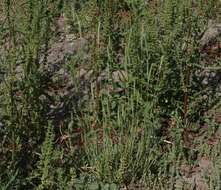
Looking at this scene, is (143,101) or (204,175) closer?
(204,175)

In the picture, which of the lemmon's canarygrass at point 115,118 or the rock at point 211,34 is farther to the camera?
the rock at point 211,34

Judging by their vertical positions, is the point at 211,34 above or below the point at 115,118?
above

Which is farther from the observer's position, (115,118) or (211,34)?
(211,34)

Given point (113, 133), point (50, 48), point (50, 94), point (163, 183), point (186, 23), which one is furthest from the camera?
point (50, 48)

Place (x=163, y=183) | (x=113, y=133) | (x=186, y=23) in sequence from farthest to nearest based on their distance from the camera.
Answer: (x=186, y=23) < (x=113, y=133) < (x=163, y=183)

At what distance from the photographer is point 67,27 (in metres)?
5.89

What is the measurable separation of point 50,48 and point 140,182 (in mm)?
2132

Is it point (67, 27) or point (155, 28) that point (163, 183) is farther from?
point (67, 27)

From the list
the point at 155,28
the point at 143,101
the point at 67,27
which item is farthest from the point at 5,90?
the point at 67,27

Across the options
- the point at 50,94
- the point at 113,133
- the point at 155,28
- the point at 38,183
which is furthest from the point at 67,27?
the point at 38,183

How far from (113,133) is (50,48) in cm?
169

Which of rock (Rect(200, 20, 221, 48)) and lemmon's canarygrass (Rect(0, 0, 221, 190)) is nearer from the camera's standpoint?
lemmon's canarygrass (Rect(0, 0, 221, 190))

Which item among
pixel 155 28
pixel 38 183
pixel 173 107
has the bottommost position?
pixel 38 183

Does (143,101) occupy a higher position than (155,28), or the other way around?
(155,28)
